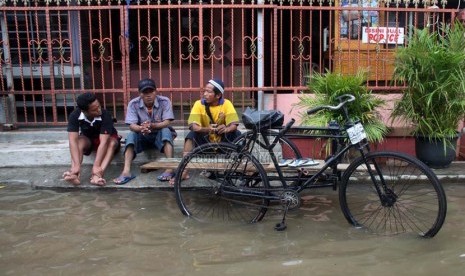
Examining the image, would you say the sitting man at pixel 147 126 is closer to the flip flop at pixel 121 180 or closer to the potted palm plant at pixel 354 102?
the flip flop at pixel 121 180

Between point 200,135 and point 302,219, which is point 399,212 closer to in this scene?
point 302,219

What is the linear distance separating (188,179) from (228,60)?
324cm

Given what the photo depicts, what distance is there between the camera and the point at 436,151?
5676 millimetres

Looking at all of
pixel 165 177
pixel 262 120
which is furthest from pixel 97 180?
pixel 262 120

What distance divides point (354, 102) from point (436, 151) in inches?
44.4

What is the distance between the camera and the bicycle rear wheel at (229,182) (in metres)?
4.30

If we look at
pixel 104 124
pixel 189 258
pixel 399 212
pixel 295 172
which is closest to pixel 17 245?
pixel 189 258

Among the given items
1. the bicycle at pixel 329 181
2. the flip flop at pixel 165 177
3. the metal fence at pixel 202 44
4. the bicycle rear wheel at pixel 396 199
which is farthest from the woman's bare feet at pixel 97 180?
the bicycle rear wheel at pixel 396 199

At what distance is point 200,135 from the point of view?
518 centimetres

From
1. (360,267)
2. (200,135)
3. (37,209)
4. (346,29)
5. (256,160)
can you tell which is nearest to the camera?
(360,267)

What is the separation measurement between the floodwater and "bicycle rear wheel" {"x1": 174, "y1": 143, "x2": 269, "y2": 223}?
0.17 meters

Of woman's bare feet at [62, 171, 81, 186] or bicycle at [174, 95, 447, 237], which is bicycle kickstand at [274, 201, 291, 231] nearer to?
bicycle at [174, 95, 447, 237]

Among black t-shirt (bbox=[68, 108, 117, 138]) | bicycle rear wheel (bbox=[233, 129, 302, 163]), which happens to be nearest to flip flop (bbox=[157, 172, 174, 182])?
black t-shirt (bbox=[68, 108, 117, 138])

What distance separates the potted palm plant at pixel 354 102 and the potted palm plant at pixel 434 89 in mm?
331
